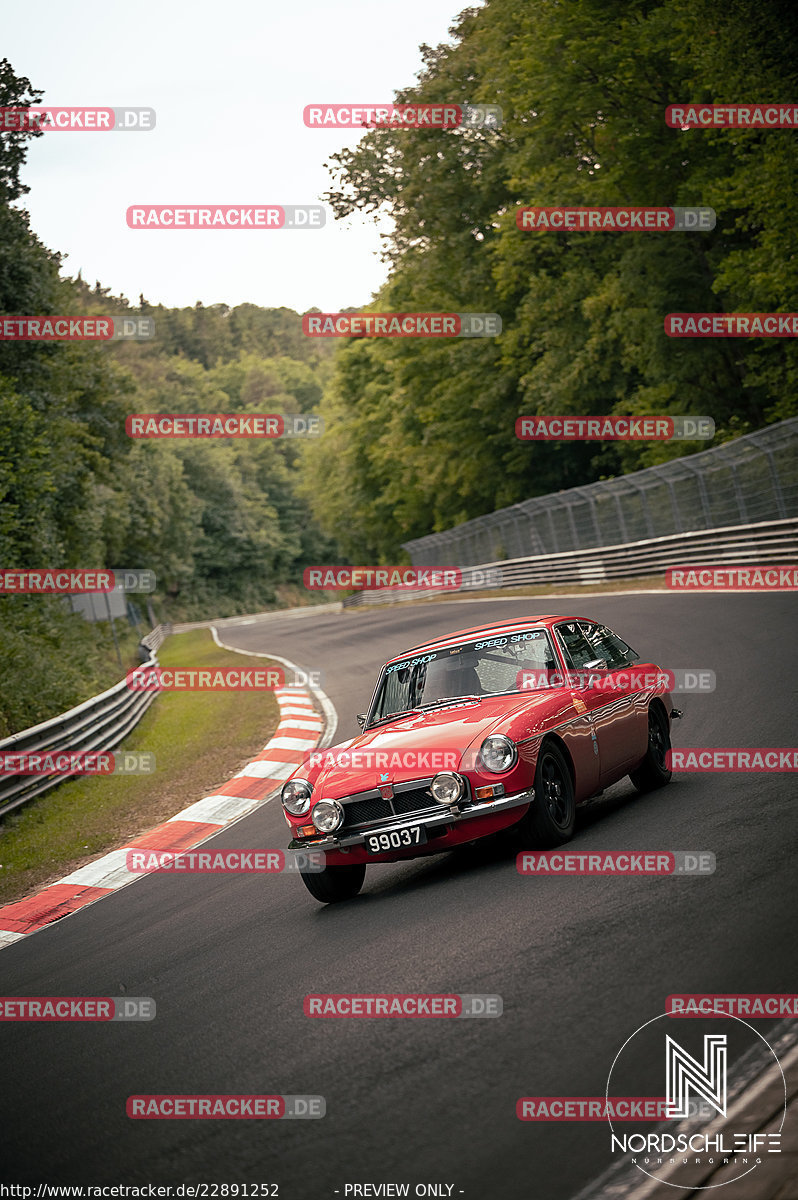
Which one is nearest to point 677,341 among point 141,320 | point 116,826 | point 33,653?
point 141,320

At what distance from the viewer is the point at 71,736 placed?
15.5 meters

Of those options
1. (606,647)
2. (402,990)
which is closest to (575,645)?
(606,647)

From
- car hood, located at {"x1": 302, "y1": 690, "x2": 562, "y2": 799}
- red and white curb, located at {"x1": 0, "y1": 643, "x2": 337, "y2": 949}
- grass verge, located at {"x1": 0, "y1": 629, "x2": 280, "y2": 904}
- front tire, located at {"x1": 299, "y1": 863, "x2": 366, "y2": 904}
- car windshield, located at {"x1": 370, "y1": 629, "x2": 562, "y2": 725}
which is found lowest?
grass verge, located at {"x1": 0, "y1": 629, "x2": 280, "y2": 904}

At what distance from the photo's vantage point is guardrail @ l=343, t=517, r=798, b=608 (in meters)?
22.7

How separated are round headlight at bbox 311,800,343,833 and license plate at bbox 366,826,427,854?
0.23 m

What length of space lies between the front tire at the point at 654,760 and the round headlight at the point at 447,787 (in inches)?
82.0

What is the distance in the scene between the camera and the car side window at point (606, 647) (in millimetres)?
8680

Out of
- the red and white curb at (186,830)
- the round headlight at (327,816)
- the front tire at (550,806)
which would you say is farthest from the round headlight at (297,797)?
the red and white curb at (186,830)

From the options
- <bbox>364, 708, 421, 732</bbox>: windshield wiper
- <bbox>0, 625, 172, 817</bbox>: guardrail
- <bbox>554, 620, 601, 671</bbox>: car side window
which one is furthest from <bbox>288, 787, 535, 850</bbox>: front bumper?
<bbox>0, 625, 172, 817</bbox>: guardrail

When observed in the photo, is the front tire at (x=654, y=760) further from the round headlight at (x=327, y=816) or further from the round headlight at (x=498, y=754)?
the round headlight at (x=327, y=816)

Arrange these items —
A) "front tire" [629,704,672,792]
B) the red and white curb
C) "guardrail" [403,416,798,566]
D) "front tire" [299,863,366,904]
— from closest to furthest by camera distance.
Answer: "front tire" [299,863,366,904], "front tire" [629,704,672,792], the red and white curb, "guardrail" [403,416,798,566]

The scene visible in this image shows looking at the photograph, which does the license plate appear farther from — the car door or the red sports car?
the car door

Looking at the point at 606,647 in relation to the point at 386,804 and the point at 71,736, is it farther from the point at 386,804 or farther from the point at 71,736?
the point at 71,736

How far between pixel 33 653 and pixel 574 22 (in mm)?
22994
